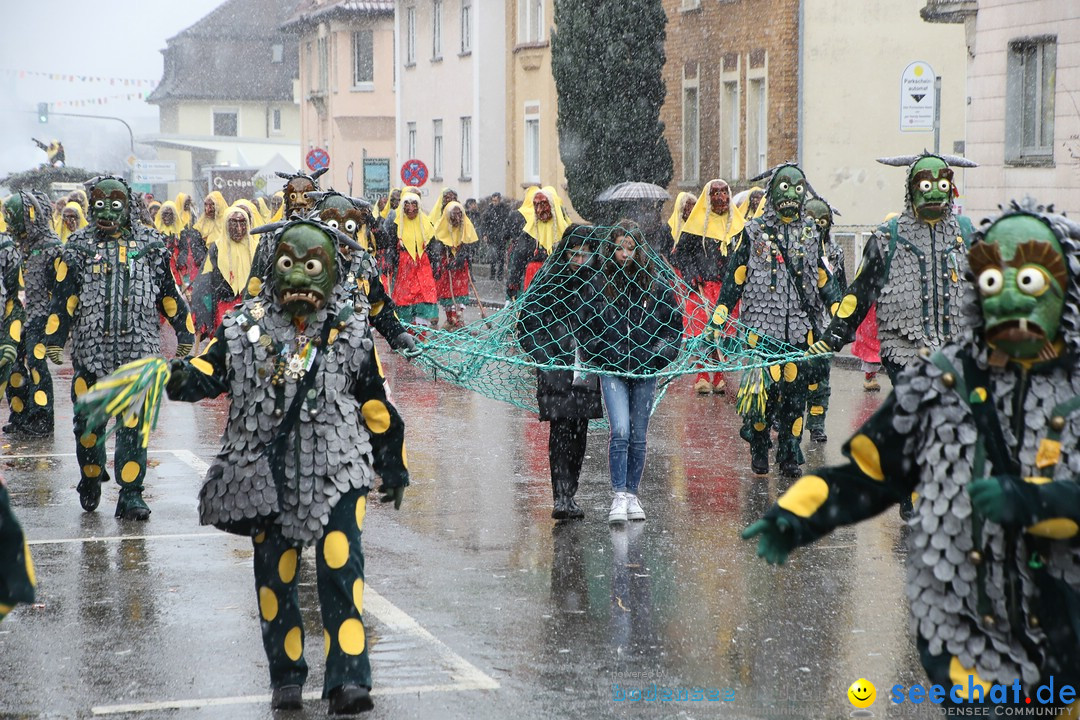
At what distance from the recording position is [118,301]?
9789mm

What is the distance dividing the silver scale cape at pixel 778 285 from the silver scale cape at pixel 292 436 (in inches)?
216

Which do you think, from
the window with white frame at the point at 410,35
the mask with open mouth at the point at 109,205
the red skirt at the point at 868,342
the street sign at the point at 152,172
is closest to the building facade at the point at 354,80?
the window with white frame at the point at 410,35

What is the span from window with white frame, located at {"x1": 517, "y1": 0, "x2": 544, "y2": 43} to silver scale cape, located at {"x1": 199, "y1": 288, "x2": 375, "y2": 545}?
36.1 m

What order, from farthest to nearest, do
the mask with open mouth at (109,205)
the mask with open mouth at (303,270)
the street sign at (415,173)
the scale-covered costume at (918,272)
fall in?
the street sign at (415,173), the mask with open mouth at (109,205), the scale-covered costume at (918,272), the mask with open mouth at (303,270)

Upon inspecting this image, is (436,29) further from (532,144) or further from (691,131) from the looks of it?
(691,131)

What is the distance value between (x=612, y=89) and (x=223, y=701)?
1186 inches

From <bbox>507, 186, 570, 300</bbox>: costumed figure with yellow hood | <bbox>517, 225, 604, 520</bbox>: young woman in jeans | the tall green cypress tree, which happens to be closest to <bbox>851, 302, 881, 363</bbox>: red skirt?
<bbox>507, 186, 570, 300</bbox>: costumed figure with yellow hood

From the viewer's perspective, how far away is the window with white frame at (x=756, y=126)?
30.9 m

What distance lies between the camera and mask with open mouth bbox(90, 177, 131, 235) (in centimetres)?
966

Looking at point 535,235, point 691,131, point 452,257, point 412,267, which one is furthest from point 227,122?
point 535,235

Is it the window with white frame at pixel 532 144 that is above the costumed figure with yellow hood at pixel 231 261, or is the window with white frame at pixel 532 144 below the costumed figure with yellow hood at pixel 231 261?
above

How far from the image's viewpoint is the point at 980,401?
166 inches

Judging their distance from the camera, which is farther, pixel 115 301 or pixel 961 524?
pixel 115 301

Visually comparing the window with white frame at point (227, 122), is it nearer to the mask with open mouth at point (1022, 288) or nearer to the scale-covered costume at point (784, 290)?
the scale-covered costume at point (784, 290)
